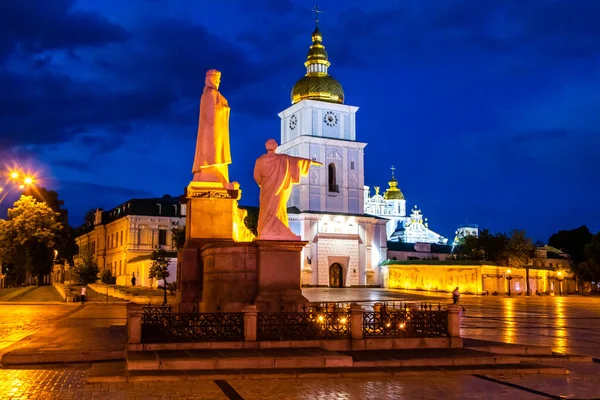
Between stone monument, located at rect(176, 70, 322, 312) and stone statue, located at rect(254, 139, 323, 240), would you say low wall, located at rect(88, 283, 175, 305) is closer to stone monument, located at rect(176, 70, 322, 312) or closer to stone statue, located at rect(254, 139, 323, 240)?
stone monument, located at rect(176, 70, 322, 312)

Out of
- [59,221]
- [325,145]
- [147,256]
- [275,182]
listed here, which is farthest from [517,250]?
[275,182]

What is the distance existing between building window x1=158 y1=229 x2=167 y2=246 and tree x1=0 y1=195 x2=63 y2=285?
25.8 m

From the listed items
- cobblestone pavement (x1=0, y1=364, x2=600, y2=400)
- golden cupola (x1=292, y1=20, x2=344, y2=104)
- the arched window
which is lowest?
cobblestone pavement (x1=0, y1=364, x2=600, y2=400)

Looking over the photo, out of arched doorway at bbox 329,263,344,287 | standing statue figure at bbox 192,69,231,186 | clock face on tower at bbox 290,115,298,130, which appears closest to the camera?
standing statue figure at bbox 192,69,231,186

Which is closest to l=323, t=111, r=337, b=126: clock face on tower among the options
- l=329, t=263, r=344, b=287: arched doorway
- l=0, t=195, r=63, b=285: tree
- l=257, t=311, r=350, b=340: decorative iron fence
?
l=329, t=263, r=344, b=287: arched doorway

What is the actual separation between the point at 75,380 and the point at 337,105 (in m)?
75.8

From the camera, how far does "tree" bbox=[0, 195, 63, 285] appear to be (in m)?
55.7

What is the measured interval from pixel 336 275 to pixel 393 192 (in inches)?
2877

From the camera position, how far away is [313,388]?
11289 millimetres

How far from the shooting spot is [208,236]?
2011 cm

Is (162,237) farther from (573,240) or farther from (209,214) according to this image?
(573,240)

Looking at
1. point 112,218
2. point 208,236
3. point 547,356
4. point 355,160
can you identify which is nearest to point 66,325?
point 208,236

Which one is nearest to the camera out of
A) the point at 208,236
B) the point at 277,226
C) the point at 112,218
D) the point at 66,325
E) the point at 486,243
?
the point at 277,226

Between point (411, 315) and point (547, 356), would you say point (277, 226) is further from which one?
point (547, 356)
